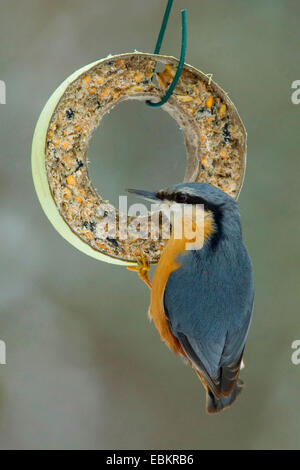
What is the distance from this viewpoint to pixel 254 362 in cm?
459

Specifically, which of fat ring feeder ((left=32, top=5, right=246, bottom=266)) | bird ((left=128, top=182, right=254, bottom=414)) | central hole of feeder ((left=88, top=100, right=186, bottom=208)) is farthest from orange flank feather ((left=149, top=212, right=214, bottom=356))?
central hole of feeder ((left=88, top=100, right=186, bottom=208))

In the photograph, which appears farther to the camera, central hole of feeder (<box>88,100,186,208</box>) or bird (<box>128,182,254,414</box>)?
central hole of feeder (<box>88,100,186,208</box>)

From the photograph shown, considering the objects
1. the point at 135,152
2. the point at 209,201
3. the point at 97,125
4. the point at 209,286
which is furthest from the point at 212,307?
the point at 135,152

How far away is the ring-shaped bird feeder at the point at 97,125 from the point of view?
97.8 inches

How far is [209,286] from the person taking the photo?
249cm

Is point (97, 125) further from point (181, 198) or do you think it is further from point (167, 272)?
point (167, 272)

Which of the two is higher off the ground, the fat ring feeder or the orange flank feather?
the fat ring feeder

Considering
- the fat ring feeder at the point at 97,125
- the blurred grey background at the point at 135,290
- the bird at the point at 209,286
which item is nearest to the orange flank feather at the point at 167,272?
the bird at the point at 209,286

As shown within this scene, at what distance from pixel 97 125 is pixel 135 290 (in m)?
1.96

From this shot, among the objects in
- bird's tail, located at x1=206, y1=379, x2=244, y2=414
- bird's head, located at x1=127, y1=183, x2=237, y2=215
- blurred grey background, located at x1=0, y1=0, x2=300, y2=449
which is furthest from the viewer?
blurred grey background, located at x1=0, y1=0, x2=300, y2=449

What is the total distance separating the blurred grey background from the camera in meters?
4.32

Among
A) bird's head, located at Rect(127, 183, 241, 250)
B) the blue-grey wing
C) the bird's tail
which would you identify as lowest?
the bird's tail

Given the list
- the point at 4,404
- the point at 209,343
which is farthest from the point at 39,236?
the point at 209,343

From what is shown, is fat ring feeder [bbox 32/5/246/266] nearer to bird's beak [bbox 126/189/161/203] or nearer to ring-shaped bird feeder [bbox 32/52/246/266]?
ring-shaped bird feeder [bbox 32/52/246/266]
